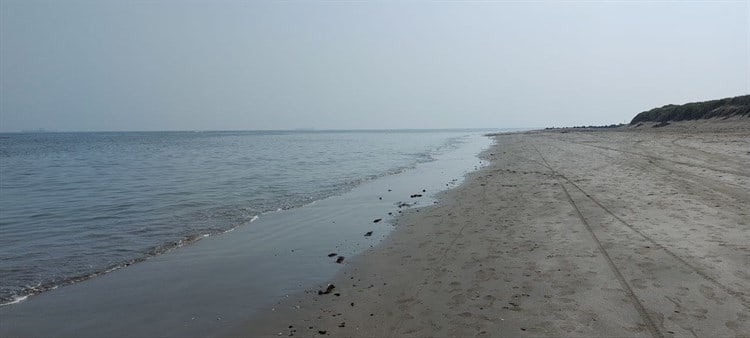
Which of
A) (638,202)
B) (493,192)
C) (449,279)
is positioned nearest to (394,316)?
(449,279)

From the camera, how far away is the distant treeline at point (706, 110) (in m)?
47.1

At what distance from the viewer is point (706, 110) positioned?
55125 mm

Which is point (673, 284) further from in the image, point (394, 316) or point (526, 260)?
point (394, 316)

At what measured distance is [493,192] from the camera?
14992 millimetres

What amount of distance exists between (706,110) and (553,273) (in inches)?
2465

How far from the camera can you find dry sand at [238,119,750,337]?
5.18 metres

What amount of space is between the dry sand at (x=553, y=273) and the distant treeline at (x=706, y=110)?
44.8 m

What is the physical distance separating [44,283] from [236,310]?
3.98 meters

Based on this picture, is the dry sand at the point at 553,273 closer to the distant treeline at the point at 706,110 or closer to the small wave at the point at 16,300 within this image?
the small wave at the point at 16,300

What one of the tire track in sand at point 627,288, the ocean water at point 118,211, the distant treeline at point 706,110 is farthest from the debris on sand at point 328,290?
the distant treeline at point 706,110

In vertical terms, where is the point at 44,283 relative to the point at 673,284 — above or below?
below

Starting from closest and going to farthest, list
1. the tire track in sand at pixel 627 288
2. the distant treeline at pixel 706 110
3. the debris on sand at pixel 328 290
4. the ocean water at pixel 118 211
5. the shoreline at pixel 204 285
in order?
the tire track in sand at pixel 627 288 < the shoreline at pixel 204 285 < the debris on sand at pixel 328 290 < the ocean water at pixel 118 211 < the distant treeline at pixel 706 110

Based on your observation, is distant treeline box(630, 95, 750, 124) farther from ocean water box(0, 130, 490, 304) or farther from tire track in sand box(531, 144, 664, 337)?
tire track in sand box(531, 144, 664, 337)

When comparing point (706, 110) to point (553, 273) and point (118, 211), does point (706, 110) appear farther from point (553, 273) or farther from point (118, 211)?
point (118, 211)
